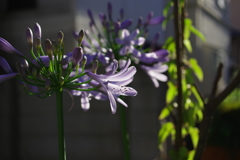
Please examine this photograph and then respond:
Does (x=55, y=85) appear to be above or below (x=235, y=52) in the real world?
above

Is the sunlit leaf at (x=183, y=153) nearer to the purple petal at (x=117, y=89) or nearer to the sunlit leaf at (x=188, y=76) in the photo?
the sunlit leaf at (x=188, y=76)

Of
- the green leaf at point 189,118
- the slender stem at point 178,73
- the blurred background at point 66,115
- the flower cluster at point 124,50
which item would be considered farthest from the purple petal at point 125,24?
the blurred background at point 66,115

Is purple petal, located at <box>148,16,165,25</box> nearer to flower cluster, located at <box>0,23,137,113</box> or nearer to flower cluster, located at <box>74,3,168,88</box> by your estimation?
flower cluster, located at <box>74,3,168,88</box>

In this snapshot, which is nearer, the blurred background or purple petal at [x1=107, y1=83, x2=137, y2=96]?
purple petal at [x1=107, y1=83, x2=137, y2=96]

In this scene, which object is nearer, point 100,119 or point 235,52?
point 100,119

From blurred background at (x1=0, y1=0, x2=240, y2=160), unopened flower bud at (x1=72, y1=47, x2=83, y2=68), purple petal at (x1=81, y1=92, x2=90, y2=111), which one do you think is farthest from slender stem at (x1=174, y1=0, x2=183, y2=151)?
blurred background at (x1=0, y1=0, x2=240, y2=160)

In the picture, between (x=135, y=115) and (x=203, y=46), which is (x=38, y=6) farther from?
→ (x=203, y=46)

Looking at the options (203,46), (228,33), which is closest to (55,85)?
(203,46)

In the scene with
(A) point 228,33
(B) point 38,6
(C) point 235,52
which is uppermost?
(B) point 38,6
